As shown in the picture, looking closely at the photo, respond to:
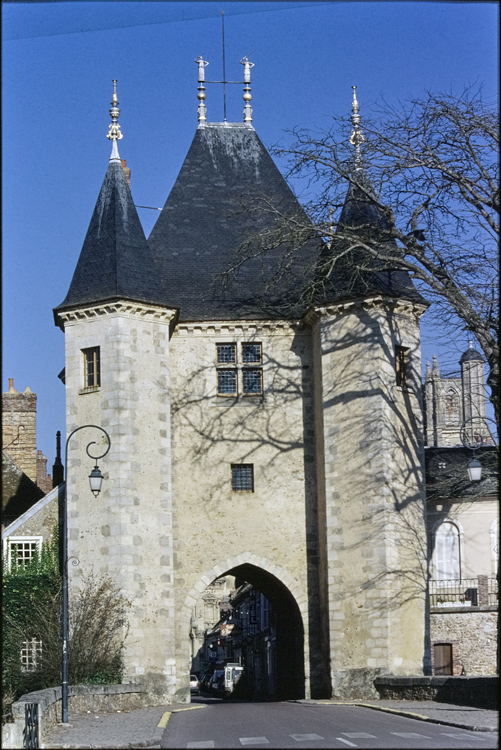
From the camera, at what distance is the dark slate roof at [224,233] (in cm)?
2966

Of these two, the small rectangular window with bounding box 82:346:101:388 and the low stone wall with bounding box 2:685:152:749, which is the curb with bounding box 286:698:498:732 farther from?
the small rectangular window with bounding box 82:346:101:388

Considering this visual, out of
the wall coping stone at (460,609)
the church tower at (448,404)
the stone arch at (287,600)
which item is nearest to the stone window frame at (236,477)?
the stone arch at (287,600)

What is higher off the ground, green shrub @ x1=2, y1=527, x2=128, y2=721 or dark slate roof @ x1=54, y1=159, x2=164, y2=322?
dark slate roof @ x1=54, y1=159, x2=164, y2=322

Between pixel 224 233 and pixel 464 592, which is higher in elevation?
pixel 224 233

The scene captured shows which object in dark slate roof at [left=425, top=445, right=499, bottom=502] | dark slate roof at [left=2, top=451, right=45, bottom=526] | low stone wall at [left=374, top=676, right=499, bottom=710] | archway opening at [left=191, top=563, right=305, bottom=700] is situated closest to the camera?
low stone wall at [left=374, top=676, right=499, bottom=710]

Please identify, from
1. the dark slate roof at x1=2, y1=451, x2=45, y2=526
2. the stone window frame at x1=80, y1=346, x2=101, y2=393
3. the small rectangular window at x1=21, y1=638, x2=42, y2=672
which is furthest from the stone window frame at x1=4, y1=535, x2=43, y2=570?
the dark slate roof at x1=2, y1=451, x2=45, y2=526

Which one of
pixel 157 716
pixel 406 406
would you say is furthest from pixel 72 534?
pixel 406 406

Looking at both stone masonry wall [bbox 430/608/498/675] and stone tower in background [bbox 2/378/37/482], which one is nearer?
stone masonry wall [bbox 430/608/498/675]

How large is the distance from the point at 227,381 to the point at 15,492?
919 cm

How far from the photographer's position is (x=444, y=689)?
843 inches

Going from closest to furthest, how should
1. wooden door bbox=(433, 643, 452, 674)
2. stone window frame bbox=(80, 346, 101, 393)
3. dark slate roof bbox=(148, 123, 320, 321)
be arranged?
stone window frame bbox=(80, 346, 101, 393) → dark slate roof bbox=(148, 123, 320, 321) → wooden door bbox=(433, 643, 452, 674)

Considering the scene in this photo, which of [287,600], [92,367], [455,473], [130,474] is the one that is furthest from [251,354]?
[287,600]

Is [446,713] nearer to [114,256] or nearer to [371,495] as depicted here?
[371,495]

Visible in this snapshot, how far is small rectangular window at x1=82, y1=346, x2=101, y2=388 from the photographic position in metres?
27.6
